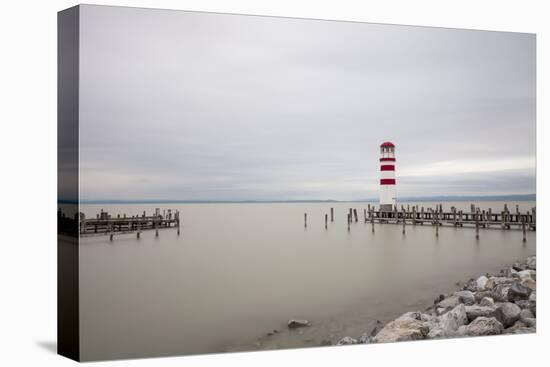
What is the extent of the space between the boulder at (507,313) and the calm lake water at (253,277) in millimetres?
446

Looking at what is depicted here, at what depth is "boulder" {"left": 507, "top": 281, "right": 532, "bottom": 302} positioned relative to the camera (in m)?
8.38

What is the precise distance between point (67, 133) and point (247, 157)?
173cm

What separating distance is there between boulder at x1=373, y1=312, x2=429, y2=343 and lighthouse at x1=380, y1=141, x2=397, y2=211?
119cm

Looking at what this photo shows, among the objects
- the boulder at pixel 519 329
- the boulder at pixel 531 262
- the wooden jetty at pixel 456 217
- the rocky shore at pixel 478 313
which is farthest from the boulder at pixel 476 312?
the wooden jetty at pixel 456 217

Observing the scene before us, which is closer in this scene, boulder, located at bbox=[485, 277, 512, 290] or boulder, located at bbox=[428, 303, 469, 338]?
boulder, located at bbox=[428, 303, 469, 338]

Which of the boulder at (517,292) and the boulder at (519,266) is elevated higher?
the boulder at (519,266)

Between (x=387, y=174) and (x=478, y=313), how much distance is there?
1842mm

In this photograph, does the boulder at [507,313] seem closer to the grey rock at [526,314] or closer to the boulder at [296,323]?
the grey rock at [526,314]

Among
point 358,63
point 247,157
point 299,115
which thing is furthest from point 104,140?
point 358,63

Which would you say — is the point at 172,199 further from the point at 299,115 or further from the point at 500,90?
the point at 500,90

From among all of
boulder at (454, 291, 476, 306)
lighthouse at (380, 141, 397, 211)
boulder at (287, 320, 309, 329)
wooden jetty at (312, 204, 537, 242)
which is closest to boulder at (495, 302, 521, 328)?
boulder at (454, 291, 476, 306)

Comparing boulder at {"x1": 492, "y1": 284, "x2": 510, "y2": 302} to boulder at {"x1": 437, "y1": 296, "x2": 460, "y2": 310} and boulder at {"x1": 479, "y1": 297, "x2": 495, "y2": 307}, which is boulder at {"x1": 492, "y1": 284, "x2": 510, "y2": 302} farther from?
boulder at {"x1": 437, "y1": 296, "x2": 460, "y2": 310}

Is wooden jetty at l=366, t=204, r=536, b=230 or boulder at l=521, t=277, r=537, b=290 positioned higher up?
wooden jetty at l=366, t=204, r=536, b=230

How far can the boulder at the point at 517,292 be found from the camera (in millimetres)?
8375
